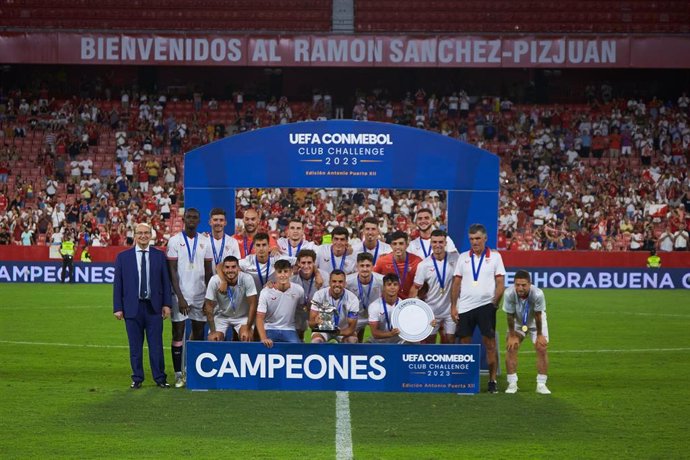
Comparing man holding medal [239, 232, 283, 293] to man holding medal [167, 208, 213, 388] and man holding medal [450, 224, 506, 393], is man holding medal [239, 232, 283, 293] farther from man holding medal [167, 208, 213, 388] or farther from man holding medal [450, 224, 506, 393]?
man holding medal [450, 224, 506, 393]

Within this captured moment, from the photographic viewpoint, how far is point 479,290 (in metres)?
12.7

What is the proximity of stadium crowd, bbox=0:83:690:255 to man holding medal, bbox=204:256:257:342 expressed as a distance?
1832 cm

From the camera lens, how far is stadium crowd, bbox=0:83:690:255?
113ft

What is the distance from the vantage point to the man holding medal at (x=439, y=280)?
13.0 metres

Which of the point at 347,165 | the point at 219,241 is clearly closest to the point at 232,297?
the point at 219,241

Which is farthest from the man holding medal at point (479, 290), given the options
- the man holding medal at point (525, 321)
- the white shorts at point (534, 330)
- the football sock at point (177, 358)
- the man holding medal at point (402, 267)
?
the football sock at point (177, 358)

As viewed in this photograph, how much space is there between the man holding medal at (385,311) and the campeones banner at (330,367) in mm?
571

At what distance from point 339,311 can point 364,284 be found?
51 cm

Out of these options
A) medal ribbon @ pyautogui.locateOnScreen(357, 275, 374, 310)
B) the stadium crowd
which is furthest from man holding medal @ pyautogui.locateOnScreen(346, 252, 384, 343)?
the stadium crowd

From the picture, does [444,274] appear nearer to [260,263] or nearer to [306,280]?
[306,280]

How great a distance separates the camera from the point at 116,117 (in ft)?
137

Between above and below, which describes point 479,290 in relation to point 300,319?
above

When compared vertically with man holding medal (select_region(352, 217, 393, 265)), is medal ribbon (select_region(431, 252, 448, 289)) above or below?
below

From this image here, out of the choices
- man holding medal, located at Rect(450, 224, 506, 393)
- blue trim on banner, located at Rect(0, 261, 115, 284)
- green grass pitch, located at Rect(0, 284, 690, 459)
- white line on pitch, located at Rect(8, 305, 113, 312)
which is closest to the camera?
green grass pitch, located at Rect(0, 284, 690, 459)
